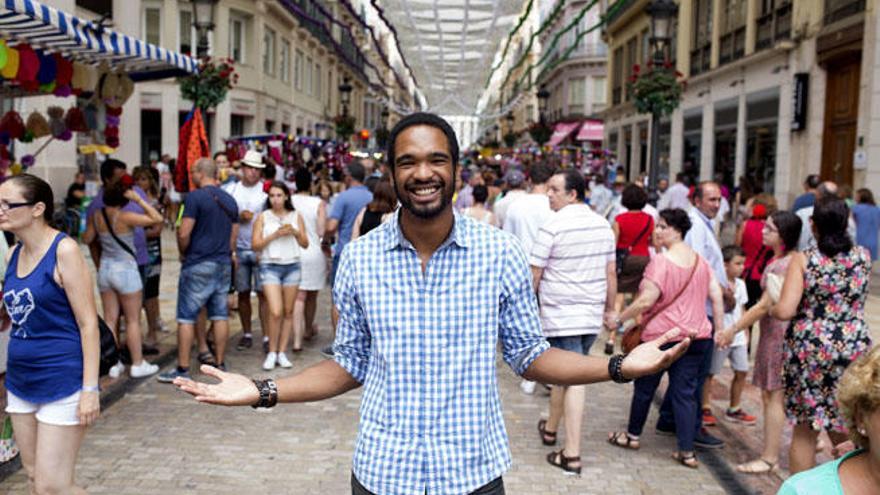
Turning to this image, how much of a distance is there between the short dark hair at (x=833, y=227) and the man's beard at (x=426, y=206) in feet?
9.33

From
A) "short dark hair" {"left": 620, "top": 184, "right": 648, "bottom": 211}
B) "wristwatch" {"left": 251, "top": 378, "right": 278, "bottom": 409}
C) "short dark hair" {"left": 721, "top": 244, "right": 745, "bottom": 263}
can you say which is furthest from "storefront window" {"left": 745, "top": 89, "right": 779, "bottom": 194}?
"wristwatch" {"left": 251, "top": 378, "right": 278, "bottom": 409}

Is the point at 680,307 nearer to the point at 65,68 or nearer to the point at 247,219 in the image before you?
the point at 247,219

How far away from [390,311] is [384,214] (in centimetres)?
533

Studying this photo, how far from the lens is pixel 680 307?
5324mm

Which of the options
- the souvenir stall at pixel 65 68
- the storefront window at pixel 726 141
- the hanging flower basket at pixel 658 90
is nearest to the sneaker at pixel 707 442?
the souvenir stall at pixel 65 68

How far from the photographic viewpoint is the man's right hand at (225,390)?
2.36 metres

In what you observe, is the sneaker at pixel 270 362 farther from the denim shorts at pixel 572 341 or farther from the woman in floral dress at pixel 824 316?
the woman in floral dress at pixel 824 316

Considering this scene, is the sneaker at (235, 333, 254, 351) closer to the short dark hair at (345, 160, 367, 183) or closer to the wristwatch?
the short dark hair at (345, 160, 367, 183)

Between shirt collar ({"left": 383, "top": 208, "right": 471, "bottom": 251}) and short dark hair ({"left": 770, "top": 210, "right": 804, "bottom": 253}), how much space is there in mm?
3289

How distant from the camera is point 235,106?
31.5 m

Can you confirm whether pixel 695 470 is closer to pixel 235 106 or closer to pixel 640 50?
pixel 235 106

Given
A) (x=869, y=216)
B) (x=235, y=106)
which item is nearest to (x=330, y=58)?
(x=235, y=106)

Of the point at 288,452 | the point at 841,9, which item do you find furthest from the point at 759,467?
the point at 841,9

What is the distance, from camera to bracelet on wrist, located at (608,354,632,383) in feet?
8.08
